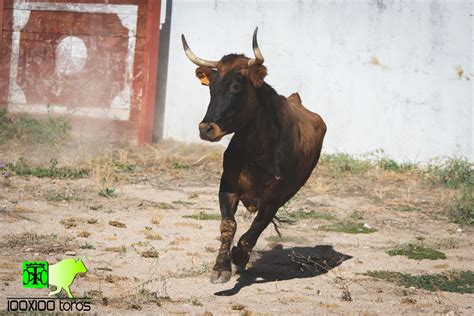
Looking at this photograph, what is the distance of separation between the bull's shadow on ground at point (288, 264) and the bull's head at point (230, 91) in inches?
51.6

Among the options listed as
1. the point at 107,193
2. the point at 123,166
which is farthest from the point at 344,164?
the point at 107,193

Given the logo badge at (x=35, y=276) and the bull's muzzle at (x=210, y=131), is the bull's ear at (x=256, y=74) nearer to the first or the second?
the bull's muzzle at (x=210, y=131)

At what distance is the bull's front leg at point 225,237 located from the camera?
22.2 feet

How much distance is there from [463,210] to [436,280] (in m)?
3.55

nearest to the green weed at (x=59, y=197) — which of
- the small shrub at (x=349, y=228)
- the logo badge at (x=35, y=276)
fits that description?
the small shrub at (x=349, y=228)

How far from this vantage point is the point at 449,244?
9359 millimetres

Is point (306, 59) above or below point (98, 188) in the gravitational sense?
above

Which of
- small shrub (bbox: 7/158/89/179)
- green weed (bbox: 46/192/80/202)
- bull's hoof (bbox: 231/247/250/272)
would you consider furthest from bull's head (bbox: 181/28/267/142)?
small shrub (bbox: 7/158/89/179)

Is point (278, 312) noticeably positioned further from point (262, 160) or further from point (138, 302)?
point (262, 160)

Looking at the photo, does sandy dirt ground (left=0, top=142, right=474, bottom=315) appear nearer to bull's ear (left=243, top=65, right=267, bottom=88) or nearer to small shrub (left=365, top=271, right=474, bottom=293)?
small shrub (left=365, top=271, right=474, bottom=293)

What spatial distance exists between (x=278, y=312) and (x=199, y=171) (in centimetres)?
732

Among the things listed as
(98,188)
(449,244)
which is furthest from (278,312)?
(98,188)

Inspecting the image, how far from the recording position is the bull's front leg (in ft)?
22.2

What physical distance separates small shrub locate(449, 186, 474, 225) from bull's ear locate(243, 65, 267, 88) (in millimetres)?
4385
